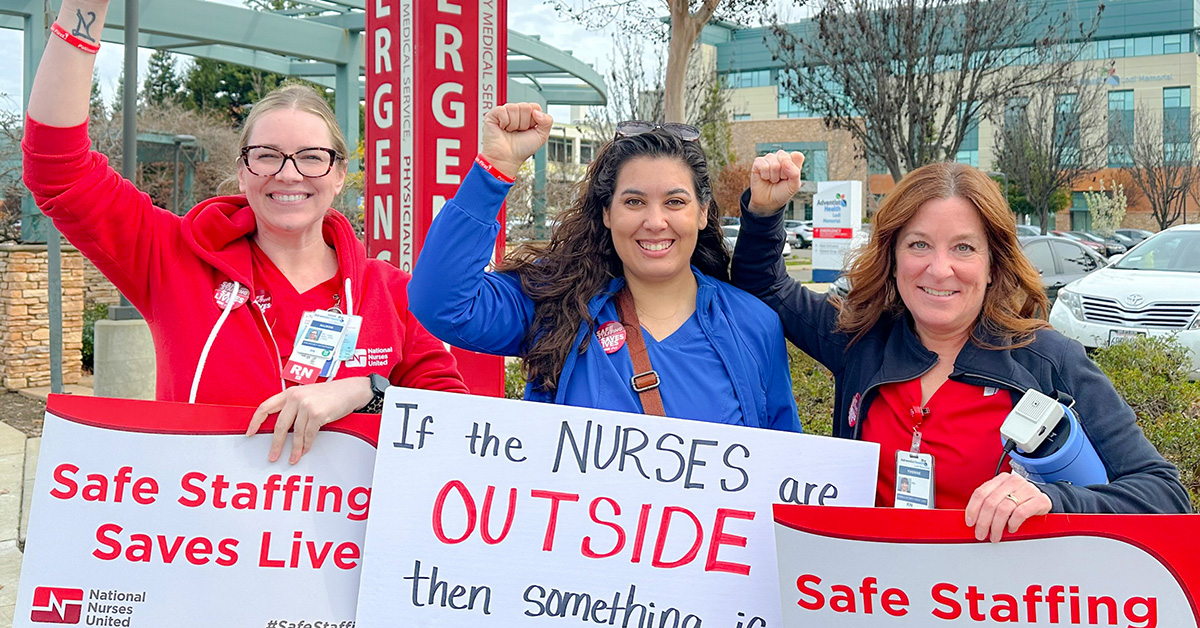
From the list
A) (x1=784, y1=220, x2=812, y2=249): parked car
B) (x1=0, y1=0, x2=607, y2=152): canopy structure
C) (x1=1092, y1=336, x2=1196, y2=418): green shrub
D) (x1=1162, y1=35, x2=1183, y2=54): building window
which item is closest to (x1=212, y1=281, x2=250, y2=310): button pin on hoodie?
(x1=1092, y1=336, x2=1196, y2=418): green shrub

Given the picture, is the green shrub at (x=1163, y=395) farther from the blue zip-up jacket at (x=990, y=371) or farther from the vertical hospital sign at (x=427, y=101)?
the vertical hospital sign at (x=427, y=101)

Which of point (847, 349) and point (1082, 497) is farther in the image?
point (847, 349)

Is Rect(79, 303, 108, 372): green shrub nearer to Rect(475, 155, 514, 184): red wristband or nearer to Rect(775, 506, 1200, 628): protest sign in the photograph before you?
Rect(475, 155, 514, 184): red wristband

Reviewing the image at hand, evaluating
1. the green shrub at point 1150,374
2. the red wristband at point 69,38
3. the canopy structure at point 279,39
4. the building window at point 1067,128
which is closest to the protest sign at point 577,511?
the red wristband at point 69,38

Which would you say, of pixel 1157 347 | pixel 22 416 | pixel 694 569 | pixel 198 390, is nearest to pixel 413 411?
pixel 198 390

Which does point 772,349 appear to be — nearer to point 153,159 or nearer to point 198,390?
point 198,390

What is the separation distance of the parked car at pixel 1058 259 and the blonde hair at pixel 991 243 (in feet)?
44.6

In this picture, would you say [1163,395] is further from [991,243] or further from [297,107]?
[297,107]

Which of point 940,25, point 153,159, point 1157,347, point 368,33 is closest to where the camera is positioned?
point 368,33

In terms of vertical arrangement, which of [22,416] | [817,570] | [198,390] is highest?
[198,390]

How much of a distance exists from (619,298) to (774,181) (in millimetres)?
611

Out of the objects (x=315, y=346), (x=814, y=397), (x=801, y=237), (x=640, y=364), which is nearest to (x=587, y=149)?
(x=801, y=237)

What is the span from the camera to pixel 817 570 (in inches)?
85.8

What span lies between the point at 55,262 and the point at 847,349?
768cm
